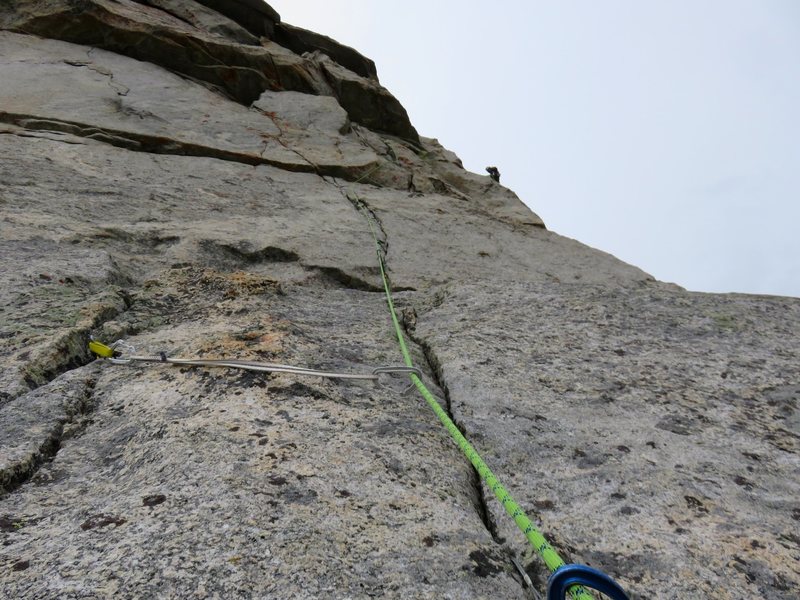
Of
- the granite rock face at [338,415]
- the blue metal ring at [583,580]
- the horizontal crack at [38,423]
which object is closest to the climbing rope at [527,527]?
the blue metal ring at [583,580]

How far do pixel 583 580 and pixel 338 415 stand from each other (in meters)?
1.29

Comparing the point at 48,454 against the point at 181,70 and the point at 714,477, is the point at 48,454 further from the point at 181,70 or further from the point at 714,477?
the point at 181,70

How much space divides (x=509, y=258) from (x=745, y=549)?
4682mm

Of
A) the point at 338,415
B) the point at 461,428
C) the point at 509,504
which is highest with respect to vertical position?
the point at 509,504

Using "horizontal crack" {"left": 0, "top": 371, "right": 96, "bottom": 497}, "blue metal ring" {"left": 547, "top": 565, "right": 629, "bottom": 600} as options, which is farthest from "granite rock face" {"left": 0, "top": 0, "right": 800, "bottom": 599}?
"blue metal ring" {"left": 547, "top": 565, "right": 629, "bottom": 600}

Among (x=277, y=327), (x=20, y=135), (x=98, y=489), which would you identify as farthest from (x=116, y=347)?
(x=20, y=135)

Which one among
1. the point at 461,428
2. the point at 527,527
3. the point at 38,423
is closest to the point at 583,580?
the point at 527,527

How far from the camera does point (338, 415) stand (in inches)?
89.2

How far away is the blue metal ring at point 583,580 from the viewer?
109 cm

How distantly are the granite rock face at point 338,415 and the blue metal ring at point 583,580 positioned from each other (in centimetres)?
40

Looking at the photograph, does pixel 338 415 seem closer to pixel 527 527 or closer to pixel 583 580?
pixel 527 527

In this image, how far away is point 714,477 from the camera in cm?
200

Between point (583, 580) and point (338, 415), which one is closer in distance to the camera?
point (583, 580)

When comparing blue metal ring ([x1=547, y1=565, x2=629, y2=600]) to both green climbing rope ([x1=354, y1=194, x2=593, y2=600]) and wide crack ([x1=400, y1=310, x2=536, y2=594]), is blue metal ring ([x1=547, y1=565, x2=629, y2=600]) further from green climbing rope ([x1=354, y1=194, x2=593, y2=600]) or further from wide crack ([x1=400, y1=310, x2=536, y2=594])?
wide crack ([x1=400, y1=310, x2=536, y2=594])
